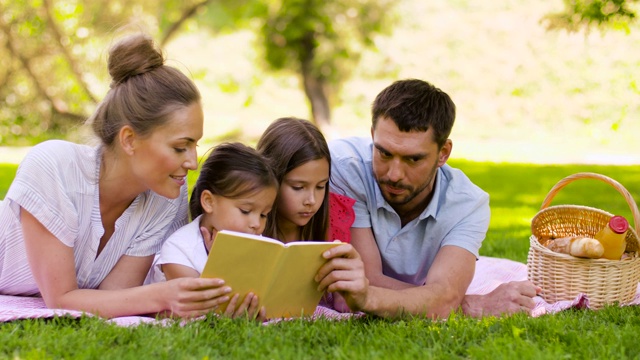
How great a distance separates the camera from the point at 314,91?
1859 cm

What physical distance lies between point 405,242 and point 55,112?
1381 centimetres

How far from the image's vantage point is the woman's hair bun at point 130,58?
12.0ft

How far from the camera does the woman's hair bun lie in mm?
3668

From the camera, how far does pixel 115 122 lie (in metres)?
3.58

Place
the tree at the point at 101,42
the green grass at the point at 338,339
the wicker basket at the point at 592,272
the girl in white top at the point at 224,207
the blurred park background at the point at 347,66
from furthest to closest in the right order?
1. the blurred park background at the point at 347,66
2. the tree at the point at 101,42
3. the wicker basket at the point at 592,272
4. the girl in white top at the point at 224,207
5. the green grass at the point at 338,339

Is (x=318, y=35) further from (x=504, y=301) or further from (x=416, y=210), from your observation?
(x=504, y=301)

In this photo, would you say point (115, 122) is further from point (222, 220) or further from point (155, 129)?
point (222, 220)

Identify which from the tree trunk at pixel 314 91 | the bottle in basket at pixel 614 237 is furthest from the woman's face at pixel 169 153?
the tree trunk at pixel 314 91

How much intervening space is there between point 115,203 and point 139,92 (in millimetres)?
585

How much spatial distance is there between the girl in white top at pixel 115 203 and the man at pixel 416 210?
1.03m

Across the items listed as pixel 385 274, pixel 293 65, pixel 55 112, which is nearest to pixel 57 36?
pixel 55 112

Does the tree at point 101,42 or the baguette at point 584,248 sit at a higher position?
the tree at point 101,42

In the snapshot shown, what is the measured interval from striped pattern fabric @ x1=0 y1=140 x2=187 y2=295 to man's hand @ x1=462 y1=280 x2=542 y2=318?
159 centimetres

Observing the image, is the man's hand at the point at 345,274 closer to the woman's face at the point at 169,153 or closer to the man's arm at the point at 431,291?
the man's arm at the point at 431,291
